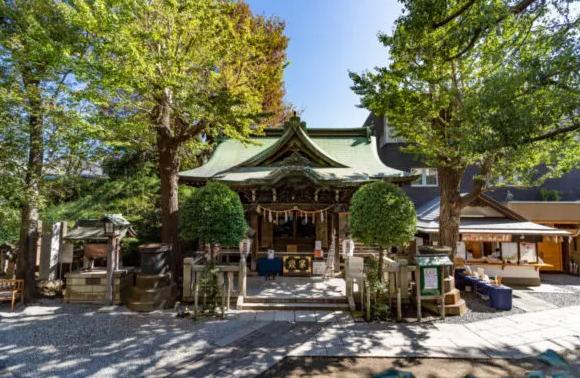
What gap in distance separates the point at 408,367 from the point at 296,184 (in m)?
7.95

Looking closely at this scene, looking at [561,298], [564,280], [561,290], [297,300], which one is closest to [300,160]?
A: [297,300]

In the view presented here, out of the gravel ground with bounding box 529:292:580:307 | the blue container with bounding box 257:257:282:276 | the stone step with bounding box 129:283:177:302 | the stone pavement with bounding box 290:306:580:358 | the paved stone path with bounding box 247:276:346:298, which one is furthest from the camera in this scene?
the blue container with bounding box 257:257:282:276

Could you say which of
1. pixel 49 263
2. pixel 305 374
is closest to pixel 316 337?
pixel 305 374

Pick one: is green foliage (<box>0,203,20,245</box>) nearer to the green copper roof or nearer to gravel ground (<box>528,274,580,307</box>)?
the green copper roof

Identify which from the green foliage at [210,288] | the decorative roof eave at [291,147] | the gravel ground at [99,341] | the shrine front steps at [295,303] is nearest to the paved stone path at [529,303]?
the shrine front steps at [295,303]

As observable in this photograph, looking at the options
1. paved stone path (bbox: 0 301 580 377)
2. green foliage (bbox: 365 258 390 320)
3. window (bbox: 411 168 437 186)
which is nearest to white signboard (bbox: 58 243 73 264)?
paved stone path (bbox: 0 301 580 377)

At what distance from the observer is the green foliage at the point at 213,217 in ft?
26.0

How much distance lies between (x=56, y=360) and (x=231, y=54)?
980 cm

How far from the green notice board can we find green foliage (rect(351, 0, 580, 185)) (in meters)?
3.42

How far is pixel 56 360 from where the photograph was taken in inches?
214

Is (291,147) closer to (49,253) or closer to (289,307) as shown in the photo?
(289,307)

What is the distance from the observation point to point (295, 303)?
28.3ft

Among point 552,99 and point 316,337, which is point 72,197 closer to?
point 316,337

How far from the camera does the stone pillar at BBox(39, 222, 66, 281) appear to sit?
1005cm
